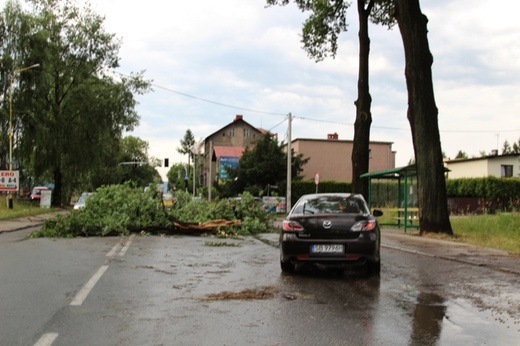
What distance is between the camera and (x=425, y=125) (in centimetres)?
1716

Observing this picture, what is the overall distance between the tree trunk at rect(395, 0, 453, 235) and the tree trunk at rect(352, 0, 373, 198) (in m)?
4.31

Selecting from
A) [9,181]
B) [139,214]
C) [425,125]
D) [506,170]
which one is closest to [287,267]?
[425,125]

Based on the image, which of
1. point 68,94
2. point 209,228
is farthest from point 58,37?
point 209,228

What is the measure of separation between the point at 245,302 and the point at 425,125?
12068mm

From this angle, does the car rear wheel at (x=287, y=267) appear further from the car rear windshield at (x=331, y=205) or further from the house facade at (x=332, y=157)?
the house facade at (x=332, y=157)

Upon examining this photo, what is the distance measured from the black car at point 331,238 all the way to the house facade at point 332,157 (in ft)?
165

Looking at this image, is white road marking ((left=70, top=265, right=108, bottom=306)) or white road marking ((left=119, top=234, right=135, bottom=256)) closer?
white road marking ((left=70, top=265, right=108, bottom=306))

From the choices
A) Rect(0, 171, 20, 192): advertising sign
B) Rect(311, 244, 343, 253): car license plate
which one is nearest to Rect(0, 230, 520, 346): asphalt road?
Rect(311, 244, 343, 253): car license plate

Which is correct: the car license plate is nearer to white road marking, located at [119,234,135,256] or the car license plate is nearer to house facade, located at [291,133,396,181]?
white road marking, located at [119,234,135,256]

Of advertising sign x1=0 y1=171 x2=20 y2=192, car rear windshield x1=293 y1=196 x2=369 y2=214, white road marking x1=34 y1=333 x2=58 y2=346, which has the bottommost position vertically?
white road marking x1=34 y1=333 x2=58 y2=346

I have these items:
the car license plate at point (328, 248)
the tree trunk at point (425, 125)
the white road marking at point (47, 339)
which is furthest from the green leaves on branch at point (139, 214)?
the white road marking at point (47, 339)

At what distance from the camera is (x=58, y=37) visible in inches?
1672

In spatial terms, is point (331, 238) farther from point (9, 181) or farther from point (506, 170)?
point (506, 170)

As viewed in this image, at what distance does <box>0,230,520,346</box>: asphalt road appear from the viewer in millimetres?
5305
